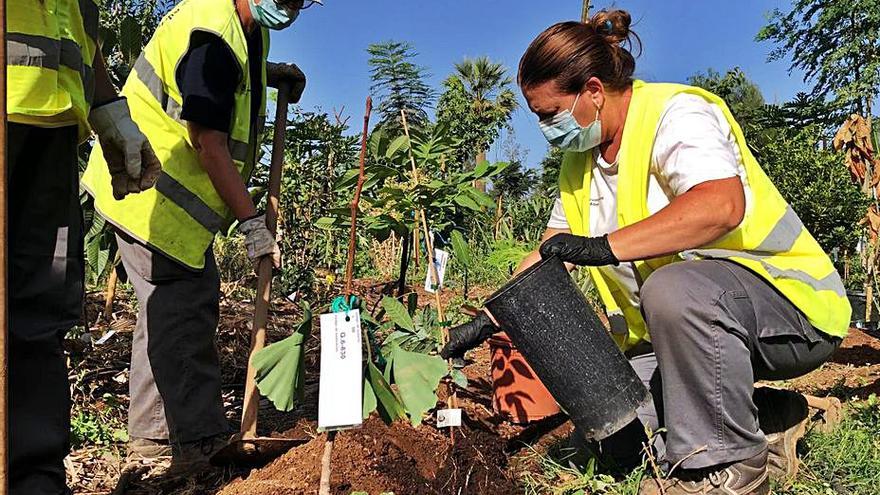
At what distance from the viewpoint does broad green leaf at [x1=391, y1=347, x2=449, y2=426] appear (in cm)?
142

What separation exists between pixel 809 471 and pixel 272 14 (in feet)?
7.04

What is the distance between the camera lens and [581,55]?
1.95m

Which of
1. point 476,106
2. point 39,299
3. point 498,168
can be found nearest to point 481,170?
point 498,168

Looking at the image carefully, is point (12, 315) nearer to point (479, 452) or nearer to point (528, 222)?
point (479, 452)

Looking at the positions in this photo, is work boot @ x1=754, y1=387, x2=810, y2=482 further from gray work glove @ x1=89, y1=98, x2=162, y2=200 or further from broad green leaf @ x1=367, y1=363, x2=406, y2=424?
gray work glove @ x1=89, y1=98, x2=162, y2=200

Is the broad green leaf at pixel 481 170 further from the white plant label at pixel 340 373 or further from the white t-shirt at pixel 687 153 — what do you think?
the white plant label at pixel 340 373

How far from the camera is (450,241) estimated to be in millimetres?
2574

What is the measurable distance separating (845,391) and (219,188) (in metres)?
2.70

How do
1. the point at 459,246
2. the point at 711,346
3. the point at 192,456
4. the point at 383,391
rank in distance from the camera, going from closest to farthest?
the point at 383,391 < the point at 711,346 < the point at 192,456 < the point at 459,246

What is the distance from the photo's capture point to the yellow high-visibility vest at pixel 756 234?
6.25 ft

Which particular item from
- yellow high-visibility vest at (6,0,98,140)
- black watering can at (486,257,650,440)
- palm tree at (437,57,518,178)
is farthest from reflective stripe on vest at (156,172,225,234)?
palm tree at (437,57,518,178)

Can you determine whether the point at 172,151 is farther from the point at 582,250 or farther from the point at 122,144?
the point at 582,250

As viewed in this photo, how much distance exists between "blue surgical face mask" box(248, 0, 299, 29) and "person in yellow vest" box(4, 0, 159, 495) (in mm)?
694

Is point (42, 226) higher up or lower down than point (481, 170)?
lower down
